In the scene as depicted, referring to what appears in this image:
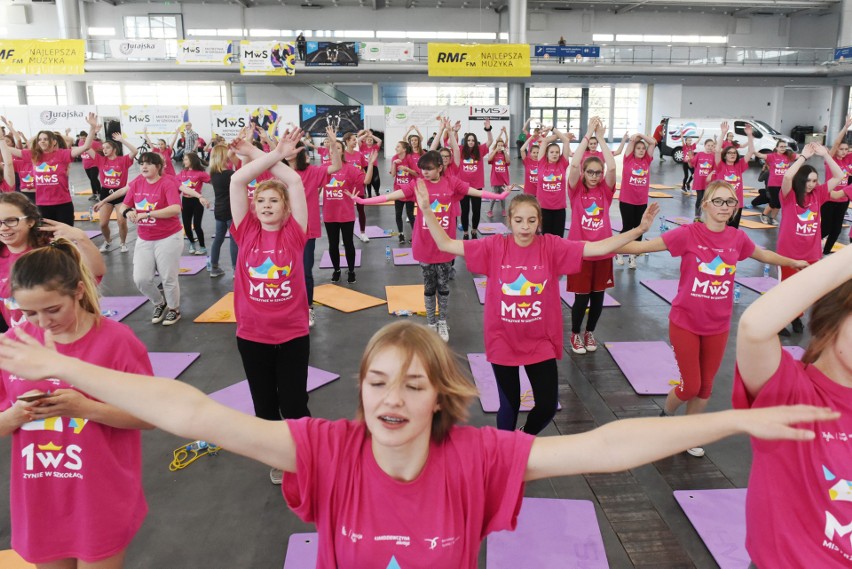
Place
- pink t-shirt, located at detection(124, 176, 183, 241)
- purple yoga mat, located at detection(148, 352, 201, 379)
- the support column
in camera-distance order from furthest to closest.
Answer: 1. the support column
2. pink t-shirt, located at detection(124, 176, 183, 241)
3. purple yoga mat, located at detection(148, 352, 201, 379)

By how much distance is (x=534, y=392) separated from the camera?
11.8ft

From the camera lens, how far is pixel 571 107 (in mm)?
32906

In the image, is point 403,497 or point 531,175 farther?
point 531,175

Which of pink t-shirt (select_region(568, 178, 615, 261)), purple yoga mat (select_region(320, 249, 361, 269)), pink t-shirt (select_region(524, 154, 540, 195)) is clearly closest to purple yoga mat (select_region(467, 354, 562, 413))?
pink t-shirt (select_region(568, 178, 615, 261))

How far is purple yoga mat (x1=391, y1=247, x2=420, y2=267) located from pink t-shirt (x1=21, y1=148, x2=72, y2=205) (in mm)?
5024

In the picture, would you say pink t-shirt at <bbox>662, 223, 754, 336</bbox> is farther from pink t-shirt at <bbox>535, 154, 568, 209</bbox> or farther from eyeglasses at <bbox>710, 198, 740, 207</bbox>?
pink t-shirt at <bbox>535, 154, 568, 209</bbox>

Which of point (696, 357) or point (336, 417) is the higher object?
point (696, 357)

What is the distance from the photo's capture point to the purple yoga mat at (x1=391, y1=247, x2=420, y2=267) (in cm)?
940

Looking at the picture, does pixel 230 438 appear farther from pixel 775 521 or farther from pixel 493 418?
pixel 493 418

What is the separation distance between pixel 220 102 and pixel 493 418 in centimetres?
2988

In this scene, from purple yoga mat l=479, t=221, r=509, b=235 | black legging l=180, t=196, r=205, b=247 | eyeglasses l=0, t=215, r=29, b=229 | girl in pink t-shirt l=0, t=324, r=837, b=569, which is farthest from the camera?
purple yoga mat l=479, t=221, r=509, b=235

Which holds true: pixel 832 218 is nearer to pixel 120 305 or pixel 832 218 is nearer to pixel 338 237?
pixel 338 237

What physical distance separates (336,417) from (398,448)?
3.21 meters

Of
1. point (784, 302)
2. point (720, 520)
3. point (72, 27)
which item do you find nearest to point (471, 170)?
point (720, 520)
